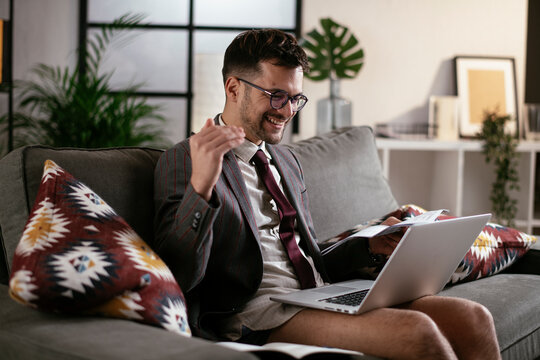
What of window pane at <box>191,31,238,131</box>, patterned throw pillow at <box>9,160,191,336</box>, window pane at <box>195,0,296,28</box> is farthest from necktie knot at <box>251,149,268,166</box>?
window pane at <box>195,0,296,28</box>

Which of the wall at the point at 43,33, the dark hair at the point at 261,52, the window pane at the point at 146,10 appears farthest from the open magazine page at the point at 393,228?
the window pane at the point at 146,10

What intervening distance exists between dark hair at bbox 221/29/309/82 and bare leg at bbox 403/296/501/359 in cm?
74

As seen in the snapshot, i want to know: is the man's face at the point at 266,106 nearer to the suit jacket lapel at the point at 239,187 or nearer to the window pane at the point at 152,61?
the suit jacket lapel at the point at 239,187

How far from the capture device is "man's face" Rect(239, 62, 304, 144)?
1.70 m

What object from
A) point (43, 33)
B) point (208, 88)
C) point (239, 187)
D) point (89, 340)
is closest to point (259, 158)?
point (239, 187)

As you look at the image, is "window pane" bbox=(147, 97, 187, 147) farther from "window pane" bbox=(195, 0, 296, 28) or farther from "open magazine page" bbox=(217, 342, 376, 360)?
"open magazine page" bbox=(217, 342, 376, 360)

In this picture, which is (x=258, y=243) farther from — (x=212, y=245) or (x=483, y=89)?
(x=483, y=89)

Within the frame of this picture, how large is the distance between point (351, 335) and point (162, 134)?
9.56 feet

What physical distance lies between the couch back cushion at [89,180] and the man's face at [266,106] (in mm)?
289

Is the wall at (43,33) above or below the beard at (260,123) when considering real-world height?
above

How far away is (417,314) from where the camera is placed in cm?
133

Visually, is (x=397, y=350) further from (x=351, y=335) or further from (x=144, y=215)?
(x=144, y=215)

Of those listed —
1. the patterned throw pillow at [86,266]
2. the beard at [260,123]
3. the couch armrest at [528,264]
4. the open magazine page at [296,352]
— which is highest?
the beard at [260,123]

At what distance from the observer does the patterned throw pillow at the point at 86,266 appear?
43.8 inches
